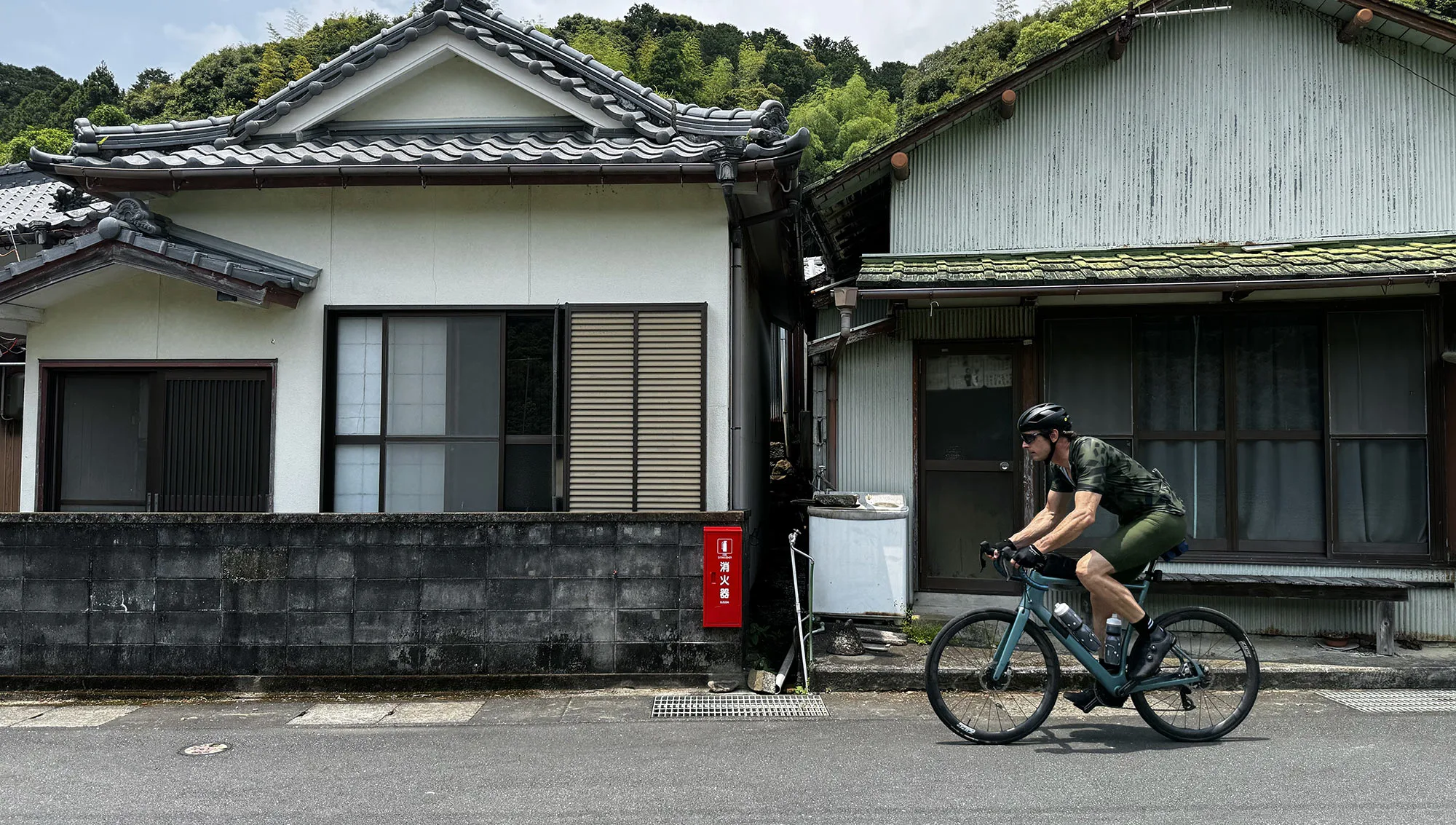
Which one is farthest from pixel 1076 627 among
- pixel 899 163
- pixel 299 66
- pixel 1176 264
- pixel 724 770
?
pixel 299 66

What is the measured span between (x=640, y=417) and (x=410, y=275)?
2.38 meters

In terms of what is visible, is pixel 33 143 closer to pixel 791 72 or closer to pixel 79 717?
pixel 79 717

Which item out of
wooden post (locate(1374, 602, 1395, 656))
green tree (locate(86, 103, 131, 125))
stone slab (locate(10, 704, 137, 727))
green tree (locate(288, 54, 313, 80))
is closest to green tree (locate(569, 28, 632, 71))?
green tree (locate(288, 54, 313, 80))

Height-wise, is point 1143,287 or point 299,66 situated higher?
point 299,66

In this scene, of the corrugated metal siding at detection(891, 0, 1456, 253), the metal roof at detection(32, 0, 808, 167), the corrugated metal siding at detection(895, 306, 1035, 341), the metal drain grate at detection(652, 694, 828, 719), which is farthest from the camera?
the corrugated metal siding at detection(895, 306, 1035, 341)

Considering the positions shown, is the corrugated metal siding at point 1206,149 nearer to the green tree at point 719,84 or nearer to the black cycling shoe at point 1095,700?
the black cycling shoe at point 1095,700

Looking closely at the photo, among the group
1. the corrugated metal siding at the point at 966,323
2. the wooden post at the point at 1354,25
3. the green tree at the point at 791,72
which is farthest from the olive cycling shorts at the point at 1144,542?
the green tree at the point at 791,72

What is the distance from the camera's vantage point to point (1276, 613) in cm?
770

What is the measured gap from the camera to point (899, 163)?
826 cm

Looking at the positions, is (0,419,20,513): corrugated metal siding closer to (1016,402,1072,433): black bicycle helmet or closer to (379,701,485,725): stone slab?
(379,701,485,725): stone slab

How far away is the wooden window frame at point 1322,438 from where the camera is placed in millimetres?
7492

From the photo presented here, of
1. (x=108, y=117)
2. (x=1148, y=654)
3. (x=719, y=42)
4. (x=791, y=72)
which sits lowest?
(x=1148, y=654)

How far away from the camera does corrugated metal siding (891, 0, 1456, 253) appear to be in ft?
26.0

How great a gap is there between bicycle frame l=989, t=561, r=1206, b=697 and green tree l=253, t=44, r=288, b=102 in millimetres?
48568
